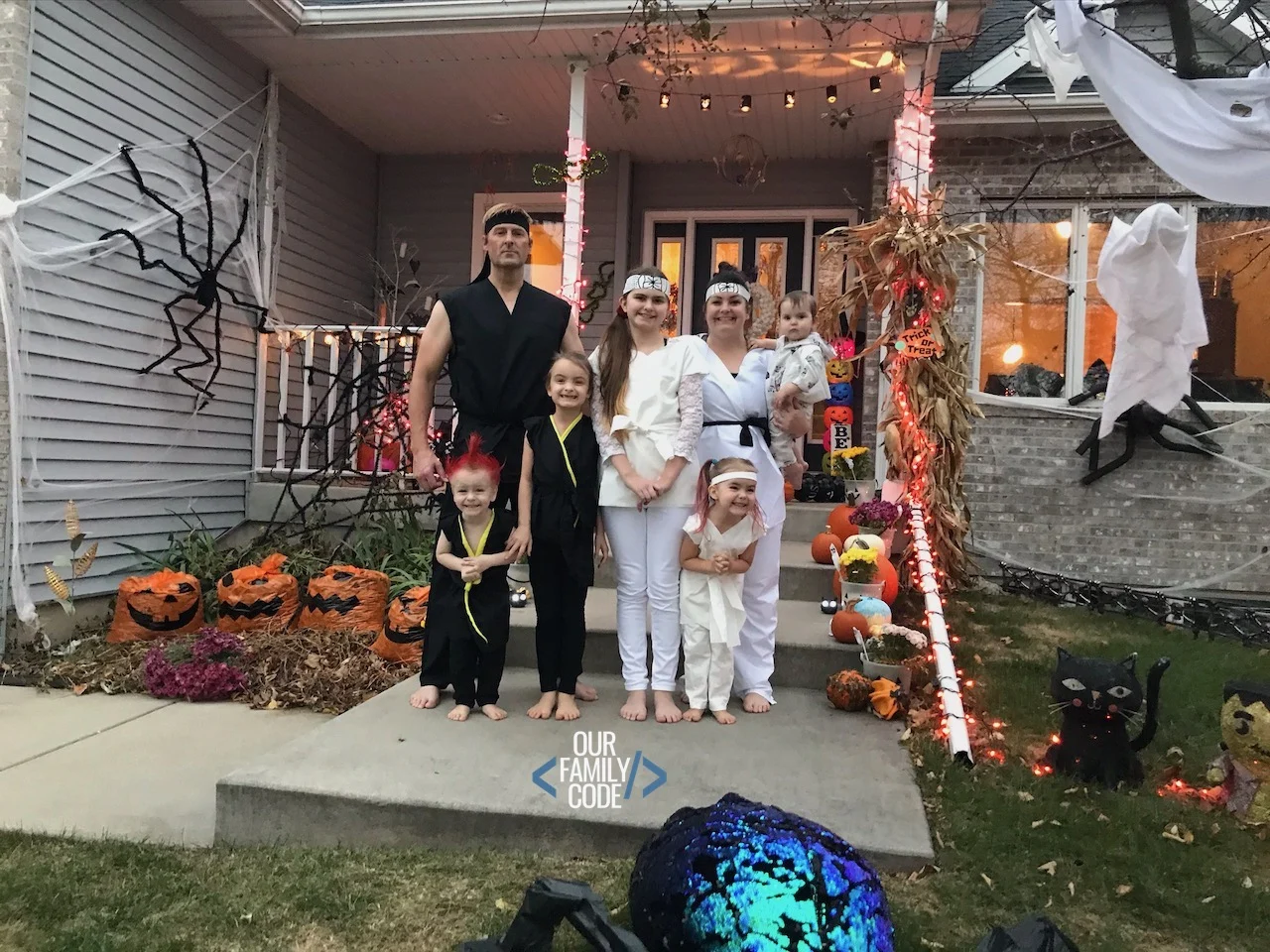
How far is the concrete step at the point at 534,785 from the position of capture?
223cm

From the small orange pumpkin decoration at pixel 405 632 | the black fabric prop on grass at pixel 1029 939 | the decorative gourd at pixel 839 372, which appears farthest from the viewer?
the decorative gourd at pixel 839 372

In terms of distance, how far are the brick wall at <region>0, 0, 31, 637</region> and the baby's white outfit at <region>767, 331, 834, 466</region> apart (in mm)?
3835

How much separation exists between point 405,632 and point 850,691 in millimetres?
2112

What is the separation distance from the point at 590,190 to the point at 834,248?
3.22 meters

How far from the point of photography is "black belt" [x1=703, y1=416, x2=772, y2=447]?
3.12 meters

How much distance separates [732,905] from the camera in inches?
61.9

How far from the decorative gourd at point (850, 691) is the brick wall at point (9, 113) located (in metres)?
4.11

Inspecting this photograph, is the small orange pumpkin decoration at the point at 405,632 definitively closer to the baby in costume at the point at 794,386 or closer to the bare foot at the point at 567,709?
the bare foot at the point at 567,709

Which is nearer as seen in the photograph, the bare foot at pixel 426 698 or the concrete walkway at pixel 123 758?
the concrete walkway at pixel 123 758

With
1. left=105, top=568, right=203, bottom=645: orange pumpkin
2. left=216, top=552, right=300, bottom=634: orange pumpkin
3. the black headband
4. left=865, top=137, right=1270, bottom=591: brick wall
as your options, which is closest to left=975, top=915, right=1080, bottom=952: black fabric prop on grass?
the black headband

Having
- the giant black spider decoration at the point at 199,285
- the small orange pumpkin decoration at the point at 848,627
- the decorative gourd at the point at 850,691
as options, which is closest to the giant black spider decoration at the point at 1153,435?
the small orange pumpkin decoration at the point at 848,627

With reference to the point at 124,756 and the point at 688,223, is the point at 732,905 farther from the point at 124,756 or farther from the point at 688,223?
the point at 688,223

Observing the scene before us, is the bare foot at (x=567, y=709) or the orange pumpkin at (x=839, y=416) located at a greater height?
the orange pumpkin at (x=839, y=416)

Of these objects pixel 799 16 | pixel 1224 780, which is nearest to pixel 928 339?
pixel 799 16
